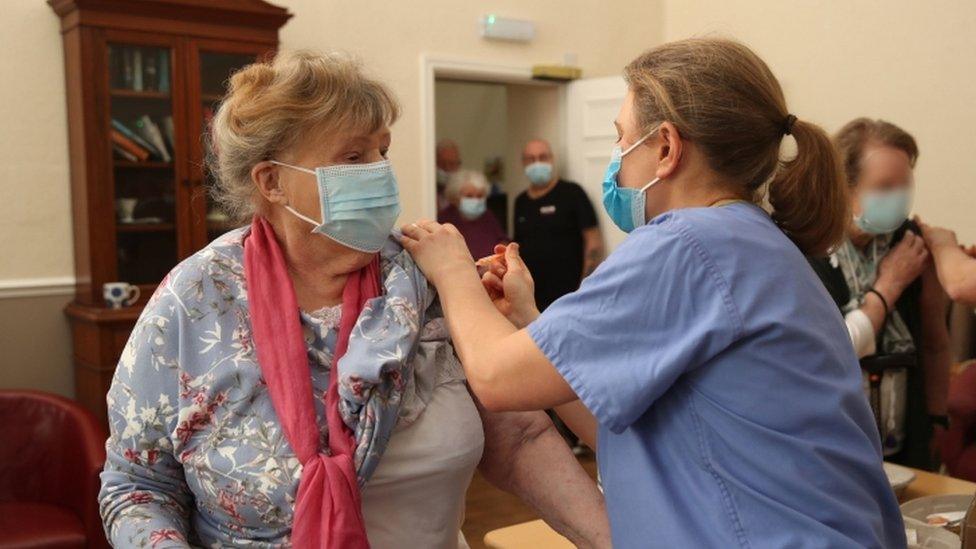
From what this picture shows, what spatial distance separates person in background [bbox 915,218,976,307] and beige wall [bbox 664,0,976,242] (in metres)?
2.67

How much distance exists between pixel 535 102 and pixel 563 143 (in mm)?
370

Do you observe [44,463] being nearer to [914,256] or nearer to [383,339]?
[383,339]

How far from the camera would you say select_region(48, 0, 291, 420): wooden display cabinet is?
385 centimetres

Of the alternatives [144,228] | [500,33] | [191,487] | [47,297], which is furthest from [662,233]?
[500,33]

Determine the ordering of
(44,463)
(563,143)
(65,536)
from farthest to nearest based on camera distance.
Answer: (563,143)
(44,463)
(65,536)

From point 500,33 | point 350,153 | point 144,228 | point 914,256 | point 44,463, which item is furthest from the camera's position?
point 500,33

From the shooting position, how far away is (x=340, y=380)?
1395mm

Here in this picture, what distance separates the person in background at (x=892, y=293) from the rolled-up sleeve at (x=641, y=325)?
124 cm

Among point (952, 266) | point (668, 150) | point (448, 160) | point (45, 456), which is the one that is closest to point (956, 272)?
point (952, 266)

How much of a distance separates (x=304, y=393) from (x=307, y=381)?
0.02 m

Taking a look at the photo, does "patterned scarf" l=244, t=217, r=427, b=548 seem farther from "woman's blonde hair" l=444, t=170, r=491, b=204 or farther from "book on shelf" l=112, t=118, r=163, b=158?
"woman's blonde hair" l=444, t=170, r=491, b=204

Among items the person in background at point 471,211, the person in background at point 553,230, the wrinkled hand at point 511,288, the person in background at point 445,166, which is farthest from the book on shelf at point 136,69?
the wrinkled hand at point 511,288

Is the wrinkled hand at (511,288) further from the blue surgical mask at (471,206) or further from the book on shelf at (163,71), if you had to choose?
the blue surgical mask at (471,206)

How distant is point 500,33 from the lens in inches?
215
